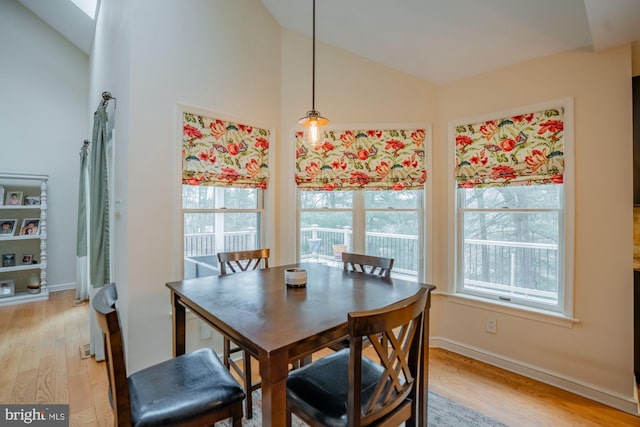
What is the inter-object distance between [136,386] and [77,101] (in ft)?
18.0

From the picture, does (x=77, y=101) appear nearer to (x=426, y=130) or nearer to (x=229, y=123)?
(x=229, y=123)

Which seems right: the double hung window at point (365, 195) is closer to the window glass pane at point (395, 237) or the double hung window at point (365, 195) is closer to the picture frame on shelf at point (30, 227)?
the window glass pane at point (395, 237)

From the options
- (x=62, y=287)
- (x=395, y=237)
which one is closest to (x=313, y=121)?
(x=395, y=237)

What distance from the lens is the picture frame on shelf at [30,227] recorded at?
449 centimetres

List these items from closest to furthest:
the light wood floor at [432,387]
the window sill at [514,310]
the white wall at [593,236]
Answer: the light wood floor at [432,387] → the white wall at [593,236] → the window sill at [514,310]

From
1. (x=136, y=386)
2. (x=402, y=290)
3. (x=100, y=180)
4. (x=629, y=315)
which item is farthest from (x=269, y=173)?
(x=629, y=315)

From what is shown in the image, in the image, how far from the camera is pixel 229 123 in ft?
8.86

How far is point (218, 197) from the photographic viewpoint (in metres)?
2.76

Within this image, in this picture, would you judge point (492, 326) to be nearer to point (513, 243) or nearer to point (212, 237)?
point (513, 243)

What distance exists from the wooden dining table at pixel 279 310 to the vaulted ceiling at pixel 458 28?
6.44 ft

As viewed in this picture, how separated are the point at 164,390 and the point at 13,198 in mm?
5027

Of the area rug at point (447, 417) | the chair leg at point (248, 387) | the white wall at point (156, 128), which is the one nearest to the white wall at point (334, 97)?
the white wall at point (156, 128)

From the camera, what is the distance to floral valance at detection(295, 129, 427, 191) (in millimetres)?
2975

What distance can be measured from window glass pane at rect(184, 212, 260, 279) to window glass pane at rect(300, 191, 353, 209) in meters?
0.52
